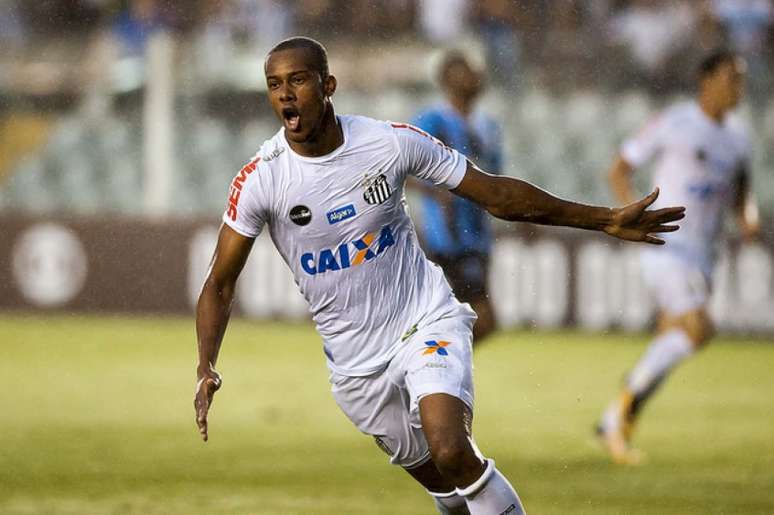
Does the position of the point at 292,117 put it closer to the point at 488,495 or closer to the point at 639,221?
the point at 639,221

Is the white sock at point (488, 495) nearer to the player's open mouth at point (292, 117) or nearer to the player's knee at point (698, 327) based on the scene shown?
the player's open mouth at point (292, 117)

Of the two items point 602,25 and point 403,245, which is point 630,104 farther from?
point 403,245

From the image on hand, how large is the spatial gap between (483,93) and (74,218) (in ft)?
14.9

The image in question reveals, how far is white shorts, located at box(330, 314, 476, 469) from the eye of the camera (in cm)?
564

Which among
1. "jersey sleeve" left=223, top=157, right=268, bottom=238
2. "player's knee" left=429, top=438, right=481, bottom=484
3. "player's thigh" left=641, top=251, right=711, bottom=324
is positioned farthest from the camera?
→ "player's thigh" left=641, top=251, right=711, bottom=324

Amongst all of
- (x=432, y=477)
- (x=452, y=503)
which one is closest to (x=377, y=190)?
(x=432, y=477)

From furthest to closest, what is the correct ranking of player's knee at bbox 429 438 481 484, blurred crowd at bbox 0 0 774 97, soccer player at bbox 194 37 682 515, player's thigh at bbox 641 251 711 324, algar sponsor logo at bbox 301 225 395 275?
1. blurred crowd at bbox 0 0 774 97
2. player's thigh at bbox 641 251 711 324
3. algar sponsor logo at bbox 301 225 395 275
4. soccer player at bbox 194 37 682 515
5. player's knee at bbox 429 438 481 484

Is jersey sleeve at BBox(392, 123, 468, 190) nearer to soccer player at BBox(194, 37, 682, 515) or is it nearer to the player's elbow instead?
soccer player at BBox(194, 37, 682, 515)

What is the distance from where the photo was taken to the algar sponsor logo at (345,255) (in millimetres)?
5855

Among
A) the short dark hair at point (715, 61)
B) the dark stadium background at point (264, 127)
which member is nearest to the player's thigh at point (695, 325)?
the short dark hair at point (715, 61)

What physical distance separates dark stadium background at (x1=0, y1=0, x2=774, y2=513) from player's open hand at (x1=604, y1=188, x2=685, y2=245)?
32.6 ft

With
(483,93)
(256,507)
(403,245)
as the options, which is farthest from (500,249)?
(403,245)

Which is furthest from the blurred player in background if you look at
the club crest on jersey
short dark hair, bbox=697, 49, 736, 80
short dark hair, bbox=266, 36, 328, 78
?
short dark hair, bbox=266, 36, 328, 78

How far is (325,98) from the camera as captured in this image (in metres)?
5.72
